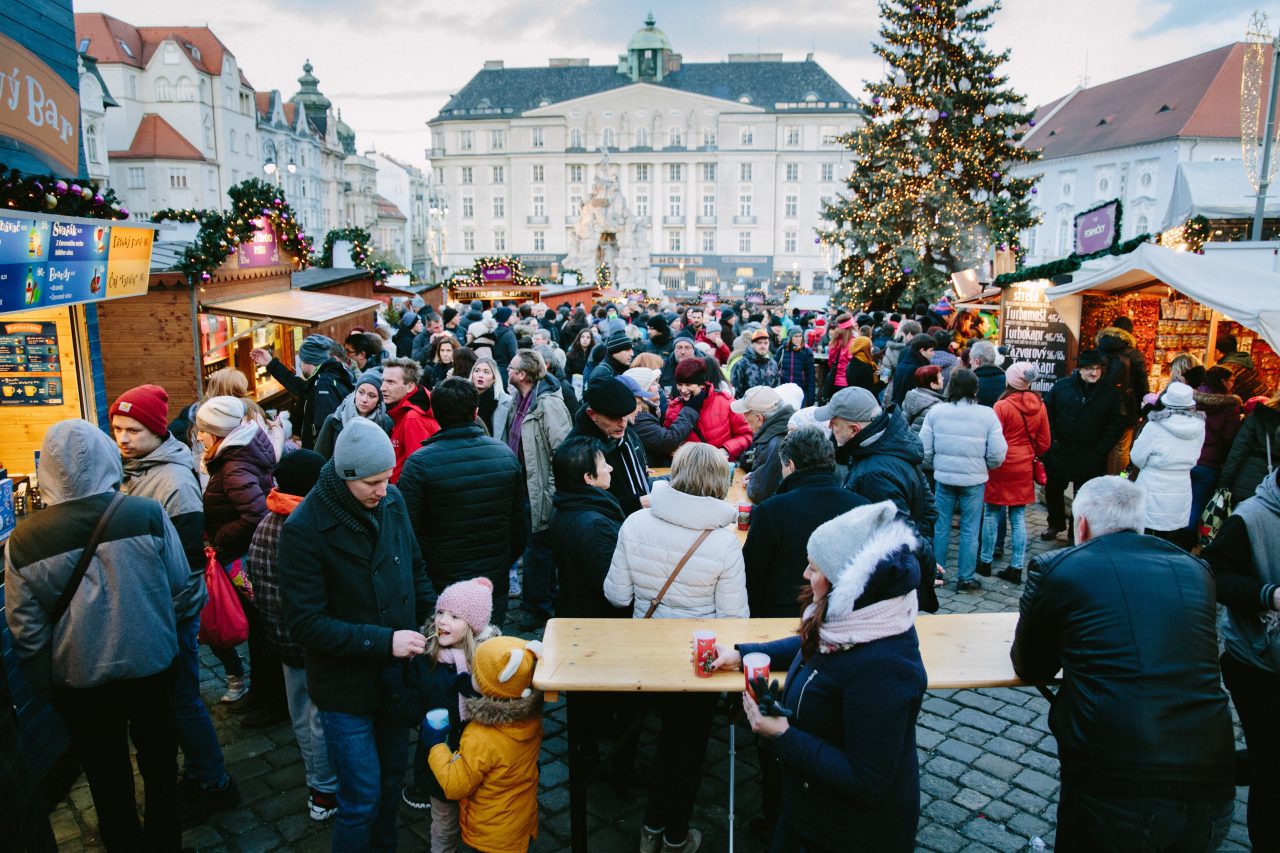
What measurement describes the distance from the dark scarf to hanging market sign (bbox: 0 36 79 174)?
334cm

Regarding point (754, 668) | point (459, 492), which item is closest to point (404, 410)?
point (459, 492)

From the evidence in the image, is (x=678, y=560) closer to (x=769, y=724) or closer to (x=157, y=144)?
(x=769, y=724)

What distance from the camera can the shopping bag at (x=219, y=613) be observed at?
14.5 feet

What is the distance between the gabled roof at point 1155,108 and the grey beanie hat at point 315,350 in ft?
130

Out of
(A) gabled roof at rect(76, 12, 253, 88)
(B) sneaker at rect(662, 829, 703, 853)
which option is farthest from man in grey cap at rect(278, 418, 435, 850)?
(A) gabled roof at rect(76, 12, 253, 88)

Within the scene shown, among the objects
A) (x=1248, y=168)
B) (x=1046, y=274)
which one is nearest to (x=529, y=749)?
(x=1046, y=274)

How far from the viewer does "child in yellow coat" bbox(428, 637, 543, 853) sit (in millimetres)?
3078

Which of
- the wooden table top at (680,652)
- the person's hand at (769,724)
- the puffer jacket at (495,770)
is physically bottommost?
the puffer jacket at (495,770)

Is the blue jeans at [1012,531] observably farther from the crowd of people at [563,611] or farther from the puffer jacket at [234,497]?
the puffer jacket at [234,497]

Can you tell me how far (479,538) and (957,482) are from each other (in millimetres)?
4125

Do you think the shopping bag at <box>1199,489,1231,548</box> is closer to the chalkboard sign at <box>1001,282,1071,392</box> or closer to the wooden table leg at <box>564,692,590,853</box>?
the chalkboard sign at <box>1001,282,1071,392</box>

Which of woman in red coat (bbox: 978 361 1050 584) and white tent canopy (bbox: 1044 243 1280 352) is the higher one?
white tent canopy (bbox: 1044 243 1280 352)

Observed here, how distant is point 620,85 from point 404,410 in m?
77.2

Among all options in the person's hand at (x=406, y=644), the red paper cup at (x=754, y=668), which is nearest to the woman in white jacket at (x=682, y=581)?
the red paper cup at (x=754, y=668)
